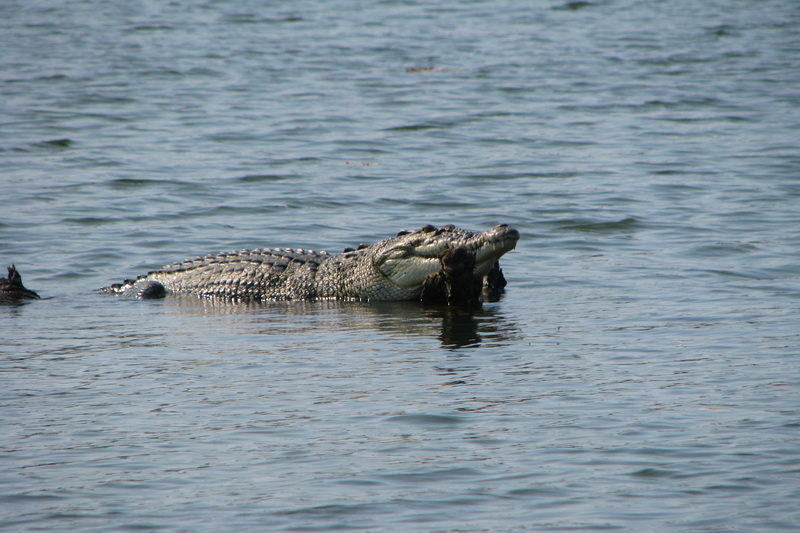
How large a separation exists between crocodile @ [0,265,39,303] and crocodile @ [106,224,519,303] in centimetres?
68

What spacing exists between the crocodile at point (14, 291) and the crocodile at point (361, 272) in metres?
0.68

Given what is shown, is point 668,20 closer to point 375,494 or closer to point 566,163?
point 566,163

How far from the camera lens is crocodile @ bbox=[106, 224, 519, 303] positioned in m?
8.50

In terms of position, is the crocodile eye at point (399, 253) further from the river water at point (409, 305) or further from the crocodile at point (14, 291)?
the crocodile at point (14, 291)

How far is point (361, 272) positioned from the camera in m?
9.12

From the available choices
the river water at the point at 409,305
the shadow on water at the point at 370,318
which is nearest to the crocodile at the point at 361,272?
the shadow on water at the point at 370,318

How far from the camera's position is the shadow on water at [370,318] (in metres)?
7.48

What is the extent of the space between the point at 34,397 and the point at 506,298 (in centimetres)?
409

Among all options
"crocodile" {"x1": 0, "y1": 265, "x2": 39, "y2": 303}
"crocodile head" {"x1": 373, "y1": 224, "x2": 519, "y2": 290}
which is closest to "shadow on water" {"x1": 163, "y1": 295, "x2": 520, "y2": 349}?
"crocodile head" {"x1": 373, "y1": 224, "x2": 519, "y2": 290}

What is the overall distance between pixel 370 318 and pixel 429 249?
0.80 metres

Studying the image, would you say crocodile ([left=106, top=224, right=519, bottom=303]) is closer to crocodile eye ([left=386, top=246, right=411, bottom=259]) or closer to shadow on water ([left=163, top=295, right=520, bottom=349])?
crocodile eye ([left=386, top=246, right=411, bottom=259])

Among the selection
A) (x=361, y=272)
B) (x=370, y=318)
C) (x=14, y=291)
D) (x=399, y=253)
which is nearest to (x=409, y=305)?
(x=399, y=253)

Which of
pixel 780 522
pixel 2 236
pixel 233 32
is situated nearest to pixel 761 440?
pixel 780 522

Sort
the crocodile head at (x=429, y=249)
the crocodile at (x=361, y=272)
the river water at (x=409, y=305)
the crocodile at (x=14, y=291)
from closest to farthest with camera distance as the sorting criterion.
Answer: the river water at (x=409, y=305), the crocodile head at (x=429, y=249), the crocodile at (x=361, y=272), the crocodile at (x=14, y=291)
